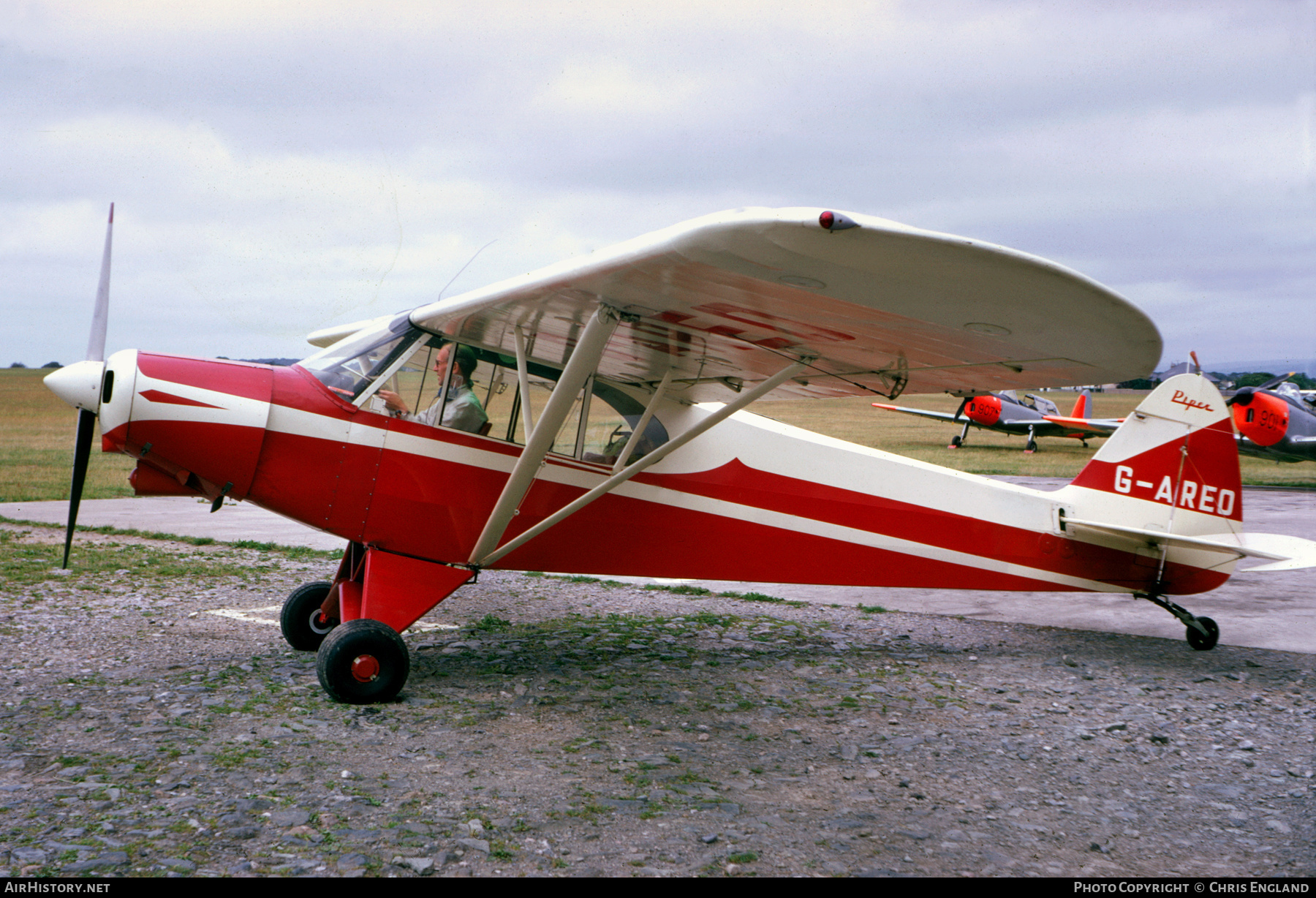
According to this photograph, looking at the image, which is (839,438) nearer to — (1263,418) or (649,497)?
(1263,418)

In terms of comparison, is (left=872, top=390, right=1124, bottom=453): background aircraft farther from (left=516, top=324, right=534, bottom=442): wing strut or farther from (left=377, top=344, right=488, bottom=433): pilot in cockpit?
(left=516, top=324, right=534, bottom=442): wing strut

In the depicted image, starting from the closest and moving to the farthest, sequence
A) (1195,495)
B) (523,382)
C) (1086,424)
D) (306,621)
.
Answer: (523,382) → (306,621) → (1195,495) → (1086,424)

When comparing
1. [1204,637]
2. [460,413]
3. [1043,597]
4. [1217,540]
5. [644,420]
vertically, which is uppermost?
[644,420]

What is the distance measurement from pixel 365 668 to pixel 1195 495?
19.3ft

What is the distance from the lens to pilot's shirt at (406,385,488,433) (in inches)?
209

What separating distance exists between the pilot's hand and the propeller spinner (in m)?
1.40

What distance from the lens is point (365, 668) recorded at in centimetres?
458

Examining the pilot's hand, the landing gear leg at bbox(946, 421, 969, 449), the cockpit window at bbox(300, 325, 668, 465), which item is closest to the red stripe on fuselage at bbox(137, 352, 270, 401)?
the cockpit window at bbox(300, 325, 668, 465)

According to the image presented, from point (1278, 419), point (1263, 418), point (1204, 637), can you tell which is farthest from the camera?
point (1263, 418)

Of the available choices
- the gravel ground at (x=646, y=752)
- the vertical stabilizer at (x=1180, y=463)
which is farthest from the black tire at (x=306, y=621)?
the vertical stabilizer at (x=1180, y=463)

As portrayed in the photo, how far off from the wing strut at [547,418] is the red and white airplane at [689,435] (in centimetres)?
2

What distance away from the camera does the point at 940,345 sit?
164 inches

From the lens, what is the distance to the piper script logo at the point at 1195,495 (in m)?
6.50

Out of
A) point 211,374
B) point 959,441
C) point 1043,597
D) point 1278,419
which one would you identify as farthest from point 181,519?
point 959,441
